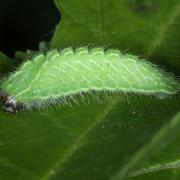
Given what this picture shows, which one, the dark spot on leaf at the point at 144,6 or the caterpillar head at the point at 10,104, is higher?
the dark spot on leaf at the point at 144,6

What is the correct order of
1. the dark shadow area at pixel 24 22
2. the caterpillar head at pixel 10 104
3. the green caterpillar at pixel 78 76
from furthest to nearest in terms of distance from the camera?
the dark shadow area at pixel 24 22
the green caterpillar at pixel 78 76
the caterpillar head at pixel 10 104

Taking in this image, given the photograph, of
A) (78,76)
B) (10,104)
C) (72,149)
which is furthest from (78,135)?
(78,76)

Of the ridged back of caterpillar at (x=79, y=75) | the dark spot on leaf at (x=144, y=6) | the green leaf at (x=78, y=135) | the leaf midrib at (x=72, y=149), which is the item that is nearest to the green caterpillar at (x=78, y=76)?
the ridged back of caterpillar at (x=79, y=75)

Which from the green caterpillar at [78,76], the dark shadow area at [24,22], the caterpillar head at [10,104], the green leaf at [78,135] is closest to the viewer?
the green leaf at [78,135]

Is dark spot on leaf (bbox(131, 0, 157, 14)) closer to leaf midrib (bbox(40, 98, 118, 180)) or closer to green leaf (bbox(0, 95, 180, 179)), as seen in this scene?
green leaf (bbox(0, 95, 180, 179))

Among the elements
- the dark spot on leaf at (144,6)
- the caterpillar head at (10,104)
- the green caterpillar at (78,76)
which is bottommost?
the caterpillar head at (10,104)

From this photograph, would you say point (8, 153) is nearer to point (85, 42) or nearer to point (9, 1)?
point (85, 42)

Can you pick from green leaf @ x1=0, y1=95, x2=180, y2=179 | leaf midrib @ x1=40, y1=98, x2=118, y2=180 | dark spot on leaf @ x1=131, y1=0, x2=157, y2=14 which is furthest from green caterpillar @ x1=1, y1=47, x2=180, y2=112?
leaf midrib @ x1=40, y1=98, x2=118, y2=180

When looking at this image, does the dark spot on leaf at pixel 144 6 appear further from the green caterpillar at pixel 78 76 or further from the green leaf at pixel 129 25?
the green caterpillar at pixel 78 76
